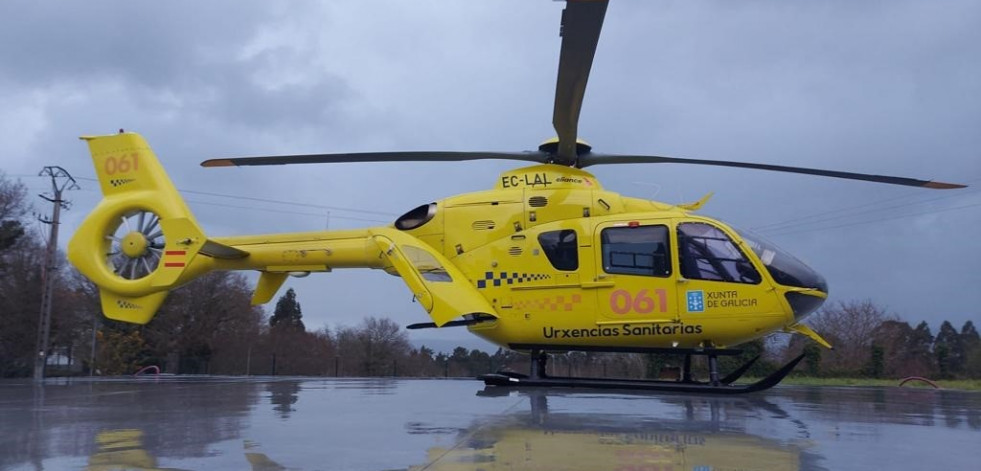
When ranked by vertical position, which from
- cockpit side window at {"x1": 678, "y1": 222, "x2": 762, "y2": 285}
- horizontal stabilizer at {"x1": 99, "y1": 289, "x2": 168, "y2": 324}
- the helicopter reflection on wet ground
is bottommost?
the helicopter reflection on wet ground

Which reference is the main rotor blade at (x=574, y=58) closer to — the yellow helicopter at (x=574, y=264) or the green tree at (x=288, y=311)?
the yellow helicopter at (x=574, y=264)

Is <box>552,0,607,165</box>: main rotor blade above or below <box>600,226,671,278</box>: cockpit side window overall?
above

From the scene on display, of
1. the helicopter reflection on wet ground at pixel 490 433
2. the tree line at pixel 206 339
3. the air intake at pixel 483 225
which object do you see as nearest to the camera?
the helicopter reflection on wet ground at pixel 490 433

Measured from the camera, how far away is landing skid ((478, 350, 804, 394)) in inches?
394

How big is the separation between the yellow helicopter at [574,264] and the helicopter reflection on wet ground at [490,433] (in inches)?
47.6

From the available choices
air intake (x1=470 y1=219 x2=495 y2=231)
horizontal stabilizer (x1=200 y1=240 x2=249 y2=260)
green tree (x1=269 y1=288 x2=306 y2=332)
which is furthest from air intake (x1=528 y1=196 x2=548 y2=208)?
green tree (x1=269 y1=288 x2=306 y2=332)

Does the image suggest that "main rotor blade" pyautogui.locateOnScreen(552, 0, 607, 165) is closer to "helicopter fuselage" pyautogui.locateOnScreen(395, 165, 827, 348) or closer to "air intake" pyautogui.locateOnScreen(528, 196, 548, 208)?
"air intake" pyautogui.locateOnScreen(528, 196, 548, 208)

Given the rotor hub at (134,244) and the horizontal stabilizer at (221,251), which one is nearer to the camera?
the horizontal stabilizer at (221,251)

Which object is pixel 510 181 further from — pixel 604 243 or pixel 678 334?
pixel 678 334

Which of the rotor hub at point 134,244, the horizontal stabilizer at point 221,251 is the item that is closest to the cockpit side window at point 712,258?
the horizontal stabilizer at point 221,251

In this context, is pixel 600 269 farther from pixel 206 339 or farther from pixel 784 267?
pixel 206 339

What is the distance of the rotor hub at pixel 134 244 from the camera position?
13.9 meters

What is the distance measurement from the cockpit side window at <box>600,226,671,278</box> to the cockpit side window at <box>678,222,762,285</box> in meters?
0.26

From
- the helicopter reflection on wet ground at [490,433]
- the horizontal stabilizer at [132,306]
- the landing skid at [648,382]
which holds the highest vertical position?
the horizontal stabilizer at [132,306]
